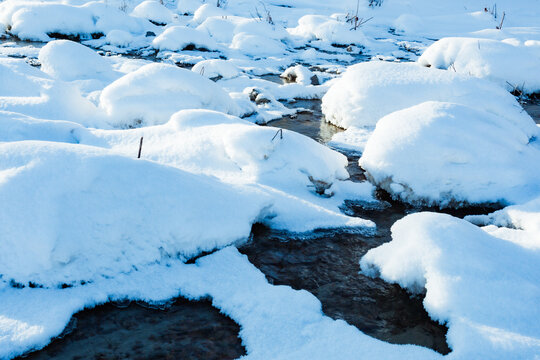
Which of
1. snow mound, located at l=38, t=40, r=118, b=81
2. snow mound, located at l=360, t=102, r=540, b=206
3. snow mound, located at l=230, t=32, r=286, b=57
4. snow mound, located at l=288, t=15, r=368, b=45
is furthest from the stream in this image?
snow mound, located at l=288, t=15, r=368, b=45

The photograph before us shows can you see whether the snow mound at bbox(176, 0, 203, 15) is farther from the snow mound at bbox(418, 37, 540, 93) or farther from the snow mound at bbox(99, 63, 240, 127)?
the snow mound at bbox(99, 63, 240, 127)

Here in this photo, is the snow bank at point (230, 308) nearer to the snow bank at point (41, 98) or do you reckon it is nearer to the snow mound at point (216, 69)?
the snow bank at point (41, 98)

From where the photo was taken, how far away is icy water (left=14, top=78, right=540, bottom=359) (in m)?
2.43

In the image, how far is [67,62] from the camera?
24.7 ft

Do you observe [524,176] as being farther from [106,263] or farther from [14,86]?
[14,86]

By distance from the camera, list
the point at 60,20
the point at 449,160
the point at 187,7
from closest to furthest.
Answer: the point at 449,160 → the point at 60,20 → the point at 187,7

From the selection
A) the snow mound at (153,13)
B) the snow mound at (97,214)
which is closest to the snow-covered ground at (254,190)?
the snow mound at (97,214)

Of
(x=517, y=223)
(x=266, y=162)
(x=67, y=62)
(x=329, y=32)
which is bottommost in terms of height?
(x=517, y=223)

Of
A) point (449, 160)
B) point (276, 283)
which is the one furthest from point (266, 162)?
point (449, 160)

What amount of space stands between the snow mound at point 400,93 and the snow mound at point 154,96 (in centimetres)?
210

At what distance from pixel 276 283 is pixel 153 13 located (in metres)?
Answer: 13.8

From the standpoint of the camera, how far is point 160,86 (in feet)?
19.5

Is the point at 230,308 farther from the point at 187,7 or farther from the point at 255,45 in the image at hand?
the point at 187,7

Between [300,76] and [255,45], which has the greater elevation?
[255,45]
